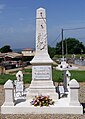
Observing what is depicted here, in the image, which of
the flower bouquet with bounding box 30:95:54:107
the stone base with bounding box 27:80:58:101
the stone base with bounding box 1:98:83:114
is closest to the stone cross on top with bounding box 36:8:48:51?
the stone base with bounding box 27:80:58:101

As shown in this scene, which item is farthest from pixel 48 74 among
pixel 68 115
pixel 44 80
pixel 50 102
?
pixel 68 115

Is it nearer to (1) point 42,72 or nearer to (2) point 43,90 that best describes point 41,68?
(1) point 42,72

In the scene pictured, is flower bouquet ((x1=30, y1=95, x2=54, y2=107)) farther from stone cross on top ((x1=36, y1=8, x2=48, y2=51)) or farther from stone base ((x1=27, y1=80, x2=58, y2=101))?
stone cross on top ((x1=36, y1=8, x2=48, y2=51))

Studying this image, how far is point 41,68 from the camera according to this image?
1136 cm

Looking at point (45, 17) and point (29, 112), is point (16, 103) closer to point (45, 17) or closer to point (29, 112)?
point (29, 112)

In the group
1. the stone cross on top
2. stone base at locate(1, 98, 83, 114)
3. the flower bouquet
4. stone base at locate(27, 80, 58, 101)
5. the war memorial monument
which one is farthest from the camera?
the stone cross on top

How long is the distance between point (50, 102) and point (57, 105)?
0.27 m

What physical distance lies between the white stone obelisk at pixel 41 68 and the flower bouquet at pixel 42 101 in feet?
2.82

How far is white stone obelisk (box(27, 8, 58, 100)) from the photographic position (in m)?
11.3

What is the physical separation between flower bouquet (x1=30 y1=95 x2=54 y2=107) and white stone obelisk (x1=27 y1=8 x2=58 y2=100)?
86cm

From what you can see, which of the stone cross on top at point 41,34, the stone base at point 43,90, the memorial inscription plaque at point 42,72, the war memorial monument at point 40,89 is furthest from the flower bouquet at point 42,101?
the stone cross on top at point 41,34

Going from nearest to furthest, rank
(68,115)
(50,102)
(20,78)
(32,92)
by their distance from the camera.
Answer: (68,115) < (50,102) < (32,92) < (20,78)

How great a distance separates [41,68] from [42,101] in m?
1.53

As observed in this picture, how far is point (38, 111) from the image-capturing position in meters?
10.1
